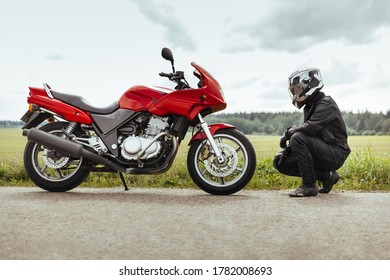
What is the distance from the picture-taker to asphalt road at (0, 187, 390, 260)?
3482mm

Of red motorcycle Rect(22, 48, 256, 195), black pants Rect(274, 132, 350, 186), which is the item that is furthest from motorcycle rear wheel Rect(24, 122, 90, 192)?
black pants Rect(274, 132, 350, 186)

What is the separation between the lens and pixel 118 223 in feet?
13.9

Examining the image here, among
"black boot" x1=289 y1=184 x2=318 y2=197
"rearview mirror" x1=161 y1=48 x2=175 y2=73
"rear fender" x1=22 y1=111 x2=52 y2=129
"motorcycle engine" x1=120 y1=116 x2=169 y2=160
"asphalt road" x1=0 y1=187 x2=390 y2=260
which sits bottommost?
"asphalt road" x1=0 y1=187 x2=390 y2=260

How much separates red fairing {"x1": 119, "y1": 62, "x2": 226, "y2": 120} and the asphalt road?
91 cm

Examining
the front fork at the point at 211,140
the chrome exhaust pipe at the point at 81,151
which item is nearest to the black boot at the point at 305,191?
the front fork at the point at 211,140

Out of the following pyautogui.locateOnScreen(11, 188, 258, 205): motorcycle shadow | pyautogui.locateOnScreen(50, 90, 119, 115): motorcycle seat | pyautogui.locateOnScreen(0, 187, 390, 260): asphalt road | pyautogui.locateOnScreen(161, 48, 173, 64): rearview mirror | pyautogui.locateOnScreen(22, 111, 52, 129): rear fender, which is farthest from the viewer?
pyautogui.locateOnScreen(22, 111, 52, 129): rear fender

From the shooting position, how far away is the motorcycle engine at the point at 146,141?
5.57 m

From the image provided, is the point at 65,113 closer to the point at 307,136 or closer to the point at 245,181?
the point at 245,181

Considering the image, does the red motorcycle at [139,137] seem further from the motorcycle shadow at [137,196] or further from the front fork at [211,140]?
the motorcycle shadow at [137,196]

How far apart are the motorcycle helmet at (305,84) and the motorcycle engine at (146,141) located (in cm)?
143

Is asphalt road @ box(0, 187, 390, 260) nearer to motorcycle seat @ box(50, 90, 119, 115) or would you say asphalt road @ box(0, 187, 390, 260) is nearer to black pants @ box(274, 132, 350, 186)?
black pants @ box(274, 132, 350, 186)
